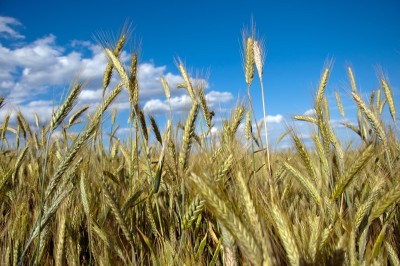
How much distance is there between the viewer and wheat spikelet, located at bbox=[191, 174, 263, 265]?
39.2 inches

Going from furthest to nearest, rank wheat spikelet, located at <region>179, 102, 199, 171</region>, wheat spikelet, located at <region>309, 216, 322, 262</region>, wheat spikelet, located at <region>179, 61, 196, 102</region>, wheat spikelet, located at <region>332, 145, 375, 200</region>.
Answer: wheat spikelet, located at <region>179, 61, 196, 102</region> → wheat spikelet, located at <region>179, 102, 199, 171</region> → wheat spikelet, located at <region>332, 145, 375, 200</region> → wheat spikelet, located at <region>309, 216, 322, 262</region>

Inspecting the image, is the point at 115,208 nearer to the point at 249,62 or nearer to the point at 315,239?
the point at 315,239

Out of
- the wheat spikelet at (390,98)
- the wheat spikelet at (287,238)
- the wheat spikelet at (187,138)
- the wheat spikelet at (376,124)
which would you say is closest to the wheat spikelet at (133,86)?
the wheat spikelet at (187,138)

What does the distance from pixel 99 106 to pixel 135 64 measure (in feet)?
1.21

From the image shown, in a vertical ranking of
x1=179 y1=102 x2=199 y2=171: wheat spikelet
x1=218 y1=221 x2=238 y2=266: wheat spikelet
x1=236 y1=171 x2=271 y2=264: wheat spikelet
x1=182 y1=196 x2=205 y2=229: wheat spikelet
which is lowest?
x1=218 y1=221 x2=238 y2=266: wheat spikelet

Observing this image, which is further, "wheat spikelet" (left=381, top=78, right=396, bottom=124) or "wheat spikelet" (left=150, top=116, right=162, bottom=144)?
"wheat spikelet" (left=381, top=78, right=396, bottom=124)

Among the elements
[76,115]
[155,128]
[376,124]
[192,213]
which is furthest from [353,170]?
[76,115]

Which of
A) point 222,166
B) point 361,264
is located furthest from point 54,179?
point 361,264

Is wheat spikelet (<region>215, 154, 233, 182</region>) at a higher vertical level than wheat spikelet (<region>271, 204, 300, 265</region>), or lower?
higher

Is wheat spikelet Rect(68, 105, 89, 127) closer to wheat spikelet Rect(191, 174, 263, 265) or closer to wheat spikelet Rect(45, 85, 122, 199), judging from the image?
wheat spikelet Rect(45, 85, 122, 199)

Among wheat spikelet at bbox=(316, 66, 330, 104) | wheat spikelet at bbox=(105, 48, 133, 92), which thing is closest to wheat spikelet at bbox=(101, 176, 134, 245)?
wheat spikelet at bbox=(105, 48, 133, 92)

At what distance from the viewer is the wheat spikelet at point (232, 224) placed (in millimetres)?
996

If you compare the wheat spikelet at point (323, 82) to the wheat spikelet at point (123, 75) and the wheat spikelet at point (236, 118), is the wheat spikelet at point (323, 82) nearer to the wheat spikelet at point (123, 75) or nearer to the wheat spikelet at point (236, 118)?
the wheat spikelet at point (236, 118)

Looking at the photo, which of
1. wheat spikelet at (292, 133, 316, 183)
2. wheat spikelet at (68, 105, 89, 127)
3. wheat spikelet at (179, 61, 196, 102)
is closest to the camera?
wheat spikelet at (292, 133, 316, 183)
